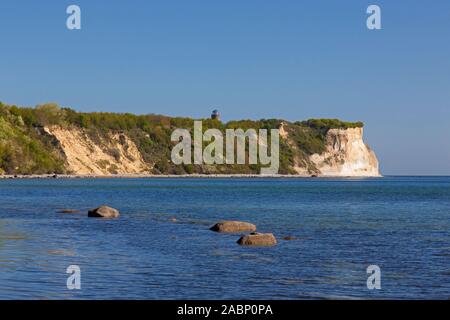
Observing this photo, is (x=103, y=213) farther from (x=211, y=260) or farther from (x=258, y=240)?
(x=211, y=260)

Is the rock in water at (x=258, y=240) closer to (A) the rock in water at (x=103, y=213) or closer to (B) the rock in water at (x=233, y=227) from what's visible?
(B) the rock in water at (x=233, y=227)

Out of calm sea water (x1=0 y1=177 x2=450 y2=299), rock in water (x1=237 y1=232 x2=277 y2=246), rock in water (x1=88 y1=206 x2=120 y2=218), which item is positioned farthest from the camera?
rock in water (x1=88 y1=206 x2=120 y2=218)

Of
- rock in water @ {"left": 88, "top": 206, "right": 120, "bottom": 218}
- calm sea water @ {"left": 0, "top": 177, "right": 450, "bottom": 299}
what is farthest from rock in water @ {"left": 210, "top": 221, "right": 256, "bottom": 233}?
rock in water @ {"left": 88, "top": 206, "right": 120, "bottom": 218}

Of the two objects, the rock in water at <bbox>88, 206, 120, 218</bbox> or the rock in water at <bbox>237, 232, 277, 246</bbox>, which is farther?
the rock in water at <bbox>88, 206, 120, 218</bbox>

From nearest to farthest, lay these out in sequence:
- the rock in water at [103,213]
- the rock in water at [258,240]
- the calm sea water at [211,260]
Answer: the calm sea water at [211,260], the rock in water at [258,240], the rock in water at [103,213]

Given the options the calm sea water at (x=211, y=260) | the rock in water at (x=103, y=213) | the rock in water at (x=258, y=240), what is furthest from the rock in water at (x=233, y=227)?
the rock in water at (x=103, y=213)

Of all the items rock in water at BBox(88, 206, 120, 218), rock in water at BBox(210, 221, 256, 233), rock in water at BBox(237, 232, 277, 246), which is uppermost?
rock in water at BBox(237, 232, 277, 246)

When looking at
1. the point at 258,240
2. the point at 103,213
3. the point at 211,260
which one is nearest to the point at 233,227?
the point at 258,240

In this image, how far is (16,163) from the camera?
186 metres

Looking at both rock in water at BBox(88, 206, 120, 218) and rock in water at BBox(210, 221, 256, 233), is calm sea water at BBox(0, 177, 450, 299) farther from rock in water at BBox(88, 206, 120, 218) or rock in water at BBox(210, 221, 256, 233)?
rock in water at BBox(88, 206, 120, 218)

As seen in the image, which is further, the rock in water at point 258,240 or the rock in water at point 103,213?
the rock in water at point 103,213
